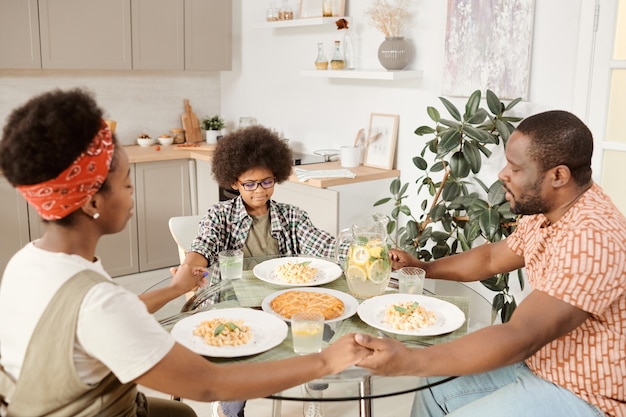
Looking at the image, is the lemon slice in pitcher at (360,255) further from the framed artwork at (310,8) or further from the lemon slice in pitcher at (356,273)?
the framed artwork at (310,8)

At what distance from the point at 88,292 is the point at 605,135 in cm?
254

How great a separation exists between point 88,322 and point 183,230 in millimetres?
1705

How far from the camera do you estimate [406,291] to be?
2037mm

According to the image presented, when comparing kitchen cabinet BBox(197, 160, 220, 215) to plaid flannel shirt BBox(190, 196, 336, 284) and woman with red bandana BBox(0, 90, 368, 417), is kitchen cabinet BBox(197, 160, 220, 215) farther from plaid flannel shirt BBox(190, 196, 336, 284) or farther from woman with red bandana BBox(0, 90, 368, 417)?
woman with red bandana BBox(0, 90, 368, 417)

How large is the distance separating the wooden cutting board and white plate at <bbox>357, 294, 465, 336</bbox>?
3576 millimetres

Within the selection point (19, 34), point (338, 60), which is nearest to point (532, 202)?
point (338, 60)

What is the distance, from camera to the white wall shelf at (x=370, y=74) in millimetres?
3621

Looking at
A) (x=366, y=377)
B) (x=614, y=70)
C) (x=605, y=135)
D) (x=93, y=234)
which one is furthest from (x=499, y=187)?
(x=93, y=234)

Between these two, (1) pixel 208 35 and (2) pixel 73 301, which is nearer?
(2) pixel 73 301

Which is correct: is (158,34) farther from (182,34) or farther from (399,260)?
(399,260)

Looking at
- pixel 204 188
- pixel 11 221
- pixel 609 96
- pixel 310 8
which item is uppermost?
pixel 310 8

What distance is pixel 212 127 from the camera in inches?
201

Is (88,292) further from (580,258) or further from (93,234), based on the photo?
(580,258)

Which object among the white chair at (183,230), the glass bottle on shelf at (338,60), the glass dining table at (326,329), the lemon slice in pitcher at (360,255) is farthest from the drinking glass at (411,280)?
the glass bottle on shelf at (338,60)
